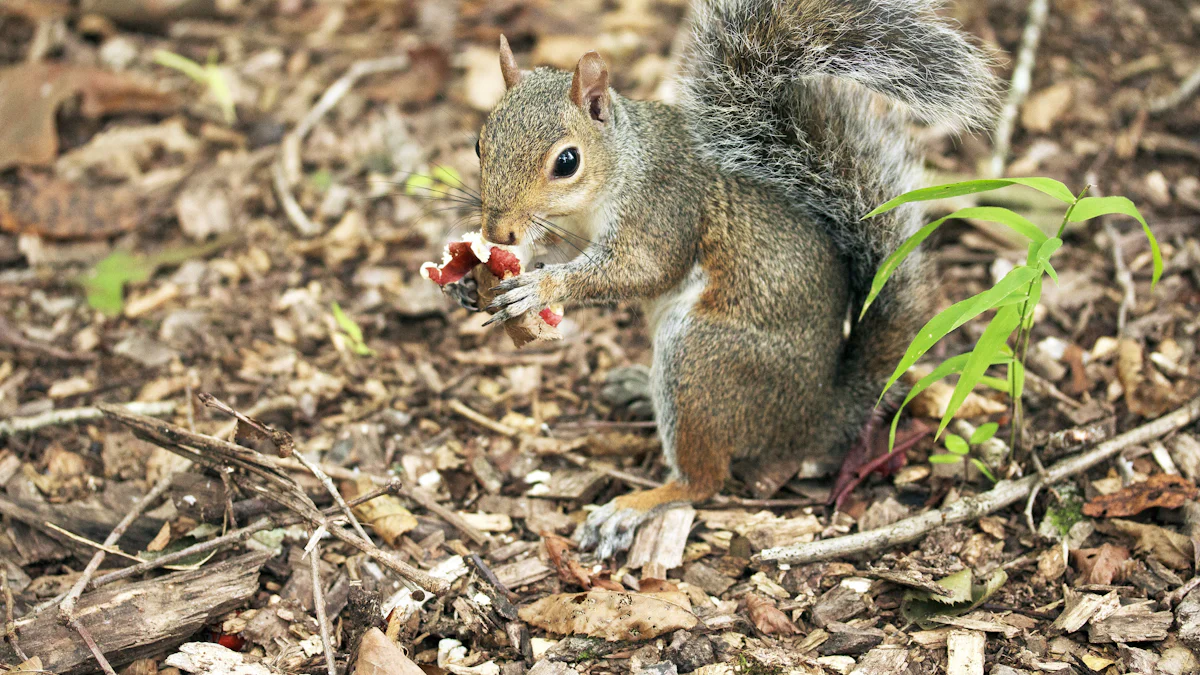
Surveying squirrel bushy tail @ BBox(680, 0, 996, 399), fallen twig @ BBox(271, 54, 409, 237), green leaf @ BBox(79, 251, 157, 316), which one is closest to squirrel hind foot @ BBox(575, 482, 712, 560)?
squirrel bushy tail @ BBox(680, 0, 996, 399)

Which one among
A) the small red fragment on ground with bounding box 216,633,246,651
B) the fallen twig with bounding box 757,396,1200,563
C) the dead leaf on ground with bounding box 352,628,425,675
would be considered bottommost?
the small red fragment on ground with bounding box 216,633,246,651

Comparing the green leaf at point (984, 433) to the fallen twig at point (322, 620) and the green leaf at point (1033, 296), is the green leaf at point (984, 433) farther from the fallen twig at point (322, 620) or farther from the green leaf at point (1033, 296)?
the fallen twig at point (322, 620)

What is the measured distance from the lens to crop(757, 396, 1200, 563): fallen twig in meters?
3.05

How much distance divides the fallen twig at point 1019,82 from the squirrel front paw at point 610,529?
237 cm

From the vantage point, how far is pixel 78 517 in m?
3.13

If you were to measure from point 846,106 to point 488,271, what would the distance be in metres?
1.28

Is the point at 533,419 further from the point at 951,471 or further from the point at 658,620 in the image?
the point at 951,471

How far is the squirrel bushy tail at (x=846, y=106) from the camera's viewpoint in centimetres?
293

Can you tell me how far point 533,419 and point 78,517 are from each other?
1.58 metres

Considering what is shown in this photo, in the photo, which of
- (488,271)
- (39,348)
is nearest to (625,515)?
(488,271)

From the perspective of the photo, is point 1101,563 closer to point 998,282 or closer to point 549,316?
point 998,282

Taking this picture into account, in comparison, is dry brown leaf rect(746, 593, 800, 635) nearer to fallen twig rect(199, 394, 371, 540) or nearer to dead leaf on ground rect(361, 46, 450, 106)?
fallen twig rect(199, 394, 371, 540)

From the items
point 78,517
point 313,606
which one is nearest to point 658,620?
point 313,606

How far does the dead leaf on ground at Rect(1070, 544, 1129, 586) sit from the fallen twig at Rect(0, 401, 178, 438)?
3.13 metres
